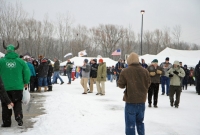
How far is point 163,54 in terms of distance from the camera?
28.3 metres

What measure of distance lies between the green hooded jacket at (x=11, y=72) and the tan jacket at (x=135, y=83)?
2749mm

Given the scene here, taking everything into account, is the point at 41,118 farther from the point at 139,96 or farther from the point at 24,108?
the point at 139,96

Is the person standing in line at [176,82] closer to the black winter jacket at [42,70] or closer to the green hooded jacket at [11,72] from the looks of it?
the green hooded jacket at [11,72]

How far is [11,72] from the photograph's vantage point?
5.57 meters

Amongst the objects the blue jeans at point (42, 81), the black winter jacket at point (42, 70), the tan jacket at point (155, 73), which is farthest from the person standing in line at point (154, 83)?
the blue jeans at point (42, 81)

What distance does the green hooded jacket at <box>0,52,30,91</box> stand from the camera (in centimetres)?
554

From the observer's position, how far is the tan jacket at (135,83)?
14.6 ft

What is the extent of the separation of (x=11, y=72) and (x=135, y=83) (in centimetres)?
319

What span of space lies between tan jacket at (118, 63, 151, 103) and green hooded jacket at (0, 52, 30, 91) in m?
2.75

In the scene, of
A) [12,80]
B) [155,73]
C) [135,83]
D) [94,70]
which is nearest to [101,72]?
[94,70]

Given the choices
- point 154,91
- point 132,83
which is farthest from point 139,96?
point 154,91

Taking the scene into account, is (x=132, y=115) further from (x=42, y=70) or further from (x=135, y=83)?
(x=42, y=70)

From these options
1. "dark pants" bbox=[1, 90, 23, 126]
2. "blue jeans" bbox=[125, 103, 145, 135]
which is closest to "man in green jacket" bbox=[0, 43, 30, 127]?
"dark pants" bbox=[1, 90, 23, 126]

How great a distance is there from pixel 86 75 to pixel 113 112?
5.10 m
